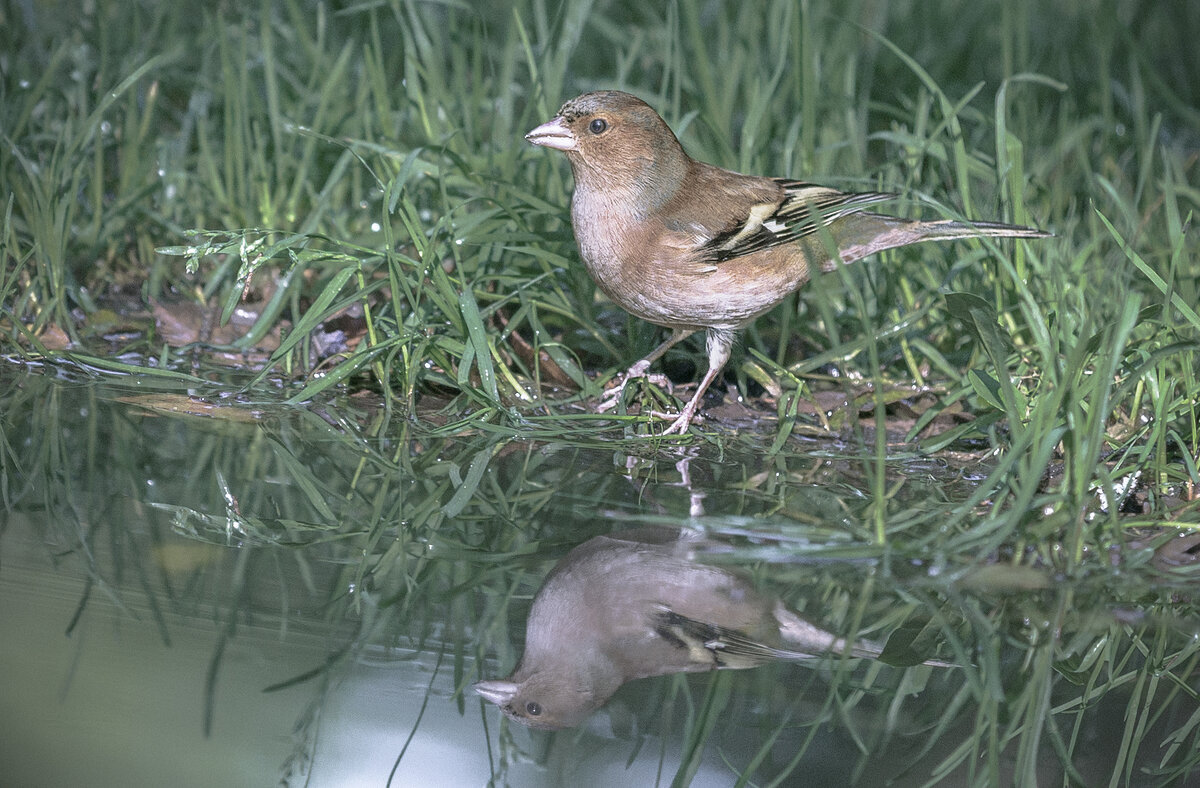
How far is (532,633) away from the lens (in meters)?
1.94

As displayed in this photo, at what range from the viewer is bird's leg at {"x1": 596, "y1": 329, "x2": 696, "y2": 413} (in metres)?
3.36

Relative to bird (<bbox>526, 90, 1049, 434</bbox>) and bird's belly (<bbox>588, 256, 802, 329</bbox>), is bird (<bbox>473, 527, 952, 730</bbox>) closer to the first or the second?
bird (<bbox>526, 90, 1049, 434</bbox>)

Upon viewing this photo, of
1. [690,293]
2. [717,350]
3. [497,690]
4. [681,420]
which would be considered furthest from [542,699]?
[717,350]

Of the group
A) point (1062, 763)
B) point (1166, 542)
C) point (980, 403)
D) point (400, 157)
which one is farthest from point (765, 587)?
point (400, 157)

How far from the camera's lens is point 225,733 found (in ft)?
5.44

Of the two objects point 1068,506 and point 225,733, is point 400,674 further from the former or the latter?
point 1068,506

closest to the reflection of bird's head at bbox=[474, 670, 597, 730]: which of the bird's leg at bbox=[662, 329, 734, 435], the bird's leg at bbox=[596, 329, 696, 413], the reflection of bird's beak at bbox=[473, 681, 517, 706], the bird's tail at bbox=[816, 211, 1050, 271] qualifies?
the reflection of bird's beak at bbox=[473, 681, 517, 706]

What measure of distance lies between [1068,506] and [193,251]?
209 cm

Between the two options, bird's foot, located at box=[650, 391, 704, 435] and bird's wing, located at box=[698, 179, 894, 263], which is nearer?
bird's foot, located at box=[650, 391, 704, 435]

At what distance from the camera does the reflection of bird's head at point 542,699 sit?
175 centimetres

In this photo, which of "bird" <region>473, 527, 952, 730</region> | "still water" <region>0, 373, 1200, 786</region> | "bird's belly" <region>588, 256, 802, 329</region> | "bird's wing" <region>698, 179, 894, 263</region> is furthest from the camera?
"bird's wing" <region>698, 179, 894, 263</region>

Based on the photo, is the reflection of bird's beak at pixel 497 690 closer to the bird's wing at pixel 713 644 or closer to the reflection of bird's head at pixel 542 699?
the reflection of bird's head at pixel 542 699

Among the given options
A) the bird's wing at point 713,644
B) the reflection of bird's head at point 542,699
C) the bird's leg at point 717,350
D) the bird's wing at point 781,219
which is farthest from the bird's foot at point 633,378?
the reflection of bird's head at point 542,699

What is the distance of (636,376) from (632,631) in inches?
58.4
